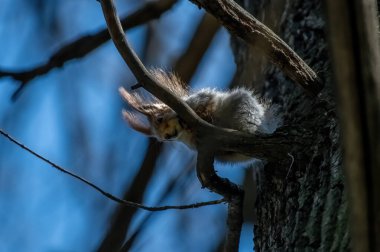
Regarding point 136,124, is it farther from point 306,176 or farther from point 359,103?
point 359,103

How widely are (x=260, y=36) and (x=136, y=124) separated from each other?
532mm

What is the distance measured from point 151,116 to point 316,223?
0.62m

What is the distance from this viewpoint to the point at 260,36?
150 cm

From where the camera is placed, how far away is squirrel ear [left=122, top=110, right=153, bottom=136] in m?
1.88

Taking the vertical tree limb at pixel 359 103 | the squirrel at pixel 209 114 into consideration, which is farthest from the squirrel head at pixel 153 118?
the vertical tree limb at pixel 359 103

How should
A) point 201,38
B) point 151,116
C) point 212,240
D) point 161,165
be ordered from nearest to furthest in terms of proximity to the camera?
point 151,116, point 161,165, point 201,38, point 212,240

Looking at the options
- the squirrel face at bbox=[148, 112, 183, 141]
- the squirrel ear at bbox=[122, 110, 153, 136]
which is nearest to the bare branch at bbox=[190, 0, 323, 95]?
the squirrel face at bbox=[148, 112, 183, 141]

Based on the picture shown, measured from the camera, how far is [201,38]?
2.41 meters

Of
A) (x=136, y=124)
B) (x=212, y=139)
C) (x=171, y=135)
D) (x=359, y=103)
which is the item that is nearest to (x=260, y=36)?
(x=212, y=139)

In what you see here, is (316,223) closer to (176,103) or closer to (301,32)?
(176,103)

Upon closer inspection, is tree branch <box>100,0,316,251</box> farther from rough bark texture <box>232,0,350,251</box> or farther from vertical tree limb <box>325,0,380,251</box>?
vertical tree limb <box>325,0,380,251</box>

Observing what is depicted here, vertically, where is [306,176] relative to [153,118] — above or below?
below

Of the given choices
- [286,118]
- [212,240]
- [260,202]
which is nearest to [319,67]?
[286,118]

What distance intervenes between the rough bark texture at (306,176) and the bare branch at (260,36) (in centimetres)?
7
